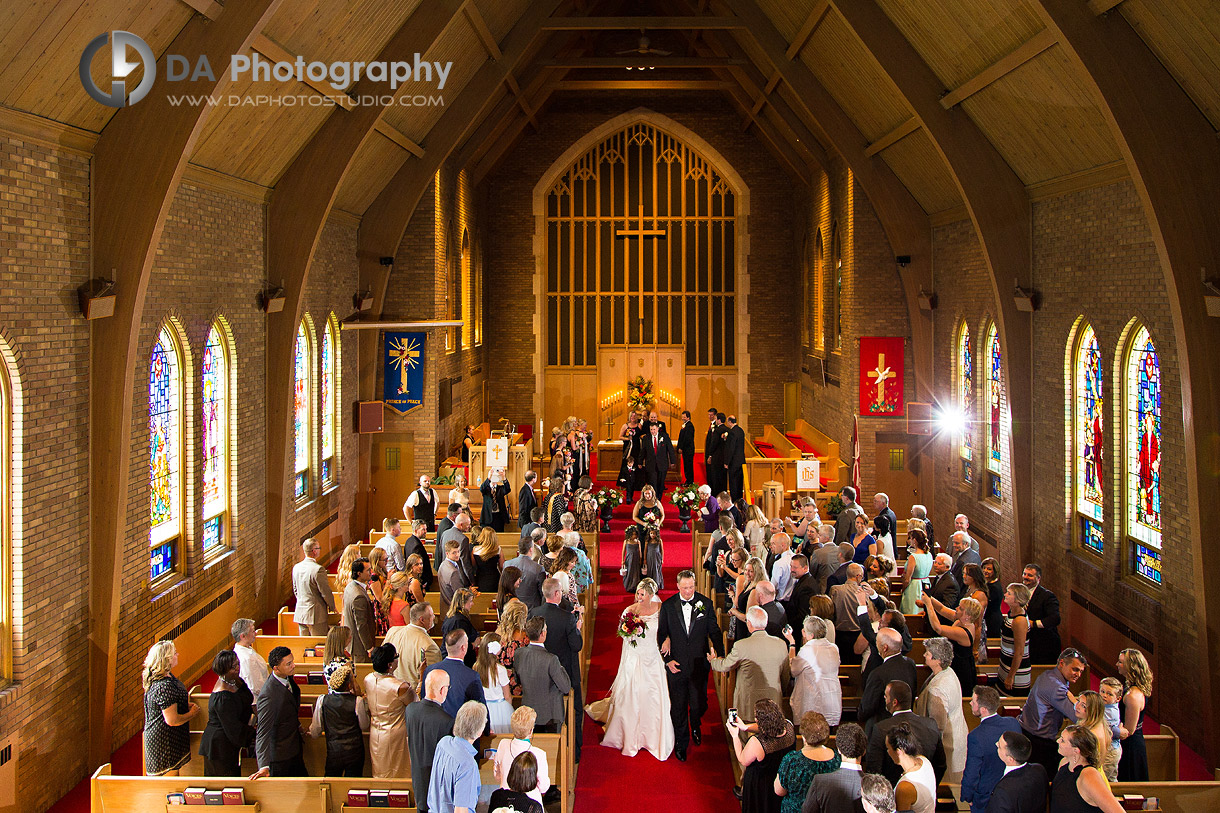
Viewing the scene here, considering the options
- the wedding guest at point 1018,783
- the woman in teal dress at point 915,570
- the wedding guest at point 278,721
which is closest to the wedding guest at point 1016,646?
the woman in teal dress at point 915,570

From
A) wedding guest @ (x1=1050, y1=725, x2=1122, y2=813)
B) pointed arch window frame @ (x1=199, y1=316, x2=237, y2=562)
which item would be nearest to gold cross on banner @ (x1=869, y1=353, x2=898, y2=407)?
pointed arch window frame @ (x1=199, y1=316, x2=237, y2=562)

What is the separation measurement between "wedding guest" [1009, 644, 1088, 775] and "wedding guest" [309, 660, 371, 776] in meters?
3.89

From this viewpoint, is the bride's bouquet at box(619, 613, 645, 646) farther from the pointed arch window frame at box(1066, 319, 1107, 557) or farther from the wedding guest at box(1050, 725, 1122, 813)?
the pointed arch window frame at box(1066, 319, 1107, 557)

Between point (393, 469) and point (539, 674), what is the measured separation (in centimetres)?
920

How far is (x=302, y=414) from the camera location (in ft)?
39.9

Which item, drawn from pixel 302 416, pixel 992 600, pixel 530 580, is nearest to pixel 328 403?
pixel 302 416

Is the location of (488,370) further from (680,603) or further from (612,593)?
(680,603)

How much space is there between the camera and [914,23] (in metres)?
10.1

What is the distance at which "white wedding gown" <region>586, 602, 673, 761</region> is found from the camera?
23.1 ft

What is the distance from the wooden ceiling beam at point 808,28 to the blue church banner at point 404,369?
6.47 meters

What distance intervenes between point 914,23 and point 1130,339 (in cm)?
385

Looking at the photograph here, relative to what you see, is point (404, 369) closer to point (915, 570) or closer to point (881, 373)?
point (881, 373)

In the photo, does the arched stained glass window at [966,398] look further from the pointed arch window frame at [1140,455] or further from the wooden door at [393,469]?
the wooden door at [393,469]

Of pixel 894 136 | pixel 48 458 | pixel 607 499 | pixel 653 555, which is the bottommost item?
pixel 653 555
